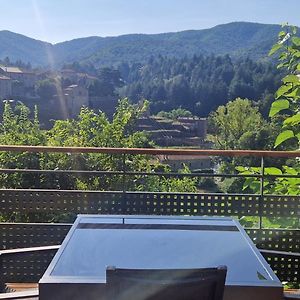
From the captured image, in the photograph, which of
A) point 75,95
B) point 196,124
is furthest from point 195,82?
point 196,124

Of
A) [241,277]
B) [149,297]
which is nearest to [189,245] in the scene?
[241,277]

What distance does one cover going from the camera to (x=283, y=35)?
10.2 feet

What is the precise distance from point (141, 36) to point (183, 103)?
2848 cm

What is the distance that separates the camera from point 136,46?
68625 millimetres

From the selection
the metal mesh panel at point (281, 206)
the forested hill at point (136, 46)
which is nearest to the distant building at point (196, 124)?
the forested hill at point (136, 46)

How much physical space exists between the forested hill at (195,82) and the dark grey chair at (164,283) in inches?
1313

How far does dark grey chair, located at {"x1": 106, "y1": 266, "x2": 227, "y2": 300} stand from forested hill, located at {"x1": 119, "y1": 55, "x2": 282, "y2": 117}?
33352mm

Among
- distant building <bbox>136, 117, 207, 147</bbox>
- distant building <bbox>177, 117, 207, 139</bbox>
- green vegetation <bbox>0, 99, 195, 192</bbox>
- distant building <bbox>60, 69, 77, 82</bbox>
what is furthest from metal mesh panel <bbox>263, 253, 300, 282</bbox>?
distant building <bbox>60, 69, 77, 82</bbox>

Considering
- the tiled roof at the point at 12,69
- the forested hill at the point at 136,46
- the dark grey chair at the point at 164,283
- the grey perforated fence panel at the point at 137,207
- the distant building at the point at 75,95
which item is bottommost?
the distant building at the point at 75,95

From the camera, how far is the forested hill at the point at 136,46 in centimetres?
6059

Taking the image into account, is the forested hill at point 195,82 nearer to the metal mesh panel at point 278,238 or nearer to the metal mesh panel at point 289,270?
the metal mesh panel at point 278,238

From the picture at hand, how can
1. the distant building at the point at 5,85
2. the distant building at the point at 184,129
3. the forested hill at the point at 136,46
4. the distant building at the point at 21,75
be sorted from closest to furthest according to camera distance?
the distant building at the point at 184,129
the distant building at the point at 5,85
the distant building at the point at 21,75
the forested hill at the point at 136,46

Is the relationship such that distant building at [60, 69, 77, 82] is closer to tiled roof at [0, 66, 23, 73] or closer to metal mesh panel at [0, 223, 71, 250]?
tiled roof at [0, 66, 23, 73]

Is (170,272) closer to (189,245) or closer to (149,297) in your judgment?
(149,297)
